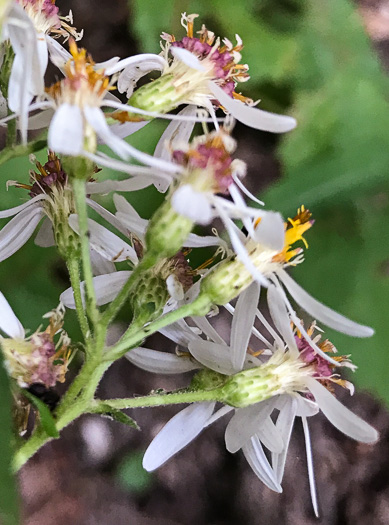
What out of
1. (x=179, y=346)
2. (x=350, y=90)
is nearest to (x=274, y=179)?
(x=350, y=90)

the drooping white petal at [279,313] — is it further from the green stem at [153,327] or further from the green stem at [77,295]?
the green stem at [77,295]

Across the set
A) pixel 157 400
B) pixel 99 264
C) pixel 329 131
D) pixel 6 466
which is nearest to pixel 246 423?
pixel 157 400

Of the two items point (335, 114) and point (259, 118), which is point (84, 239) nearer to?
point (259, 118)

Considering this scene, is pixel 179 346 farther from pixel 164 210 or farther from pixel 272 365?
pixel 164 210

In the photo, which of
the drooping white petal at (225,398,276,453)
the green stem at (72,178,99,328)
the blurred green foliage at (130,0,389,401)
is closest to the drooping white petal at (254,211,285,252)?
the green stem at (72,178,99,328)

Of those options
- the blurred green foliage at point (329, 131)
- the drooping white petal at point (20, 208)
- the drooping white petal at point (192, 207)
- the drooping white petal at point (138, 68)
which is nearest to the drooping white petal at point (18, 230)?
the drooping white petal at point (20, 208)

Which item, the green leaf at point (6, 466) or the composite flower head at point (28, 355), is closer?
Result: the green leaf at point (6, 466)

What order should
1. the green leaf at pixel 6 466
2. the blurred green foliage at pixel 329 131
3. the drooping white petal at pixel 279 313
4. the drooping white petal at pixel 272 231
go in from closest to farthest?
the green leaf at pixel 6 466 → the drooping white petal at pixel 272 231 → the drooping white petal at pixel 279 313 → the blurred green foliage at pixel 329 131
